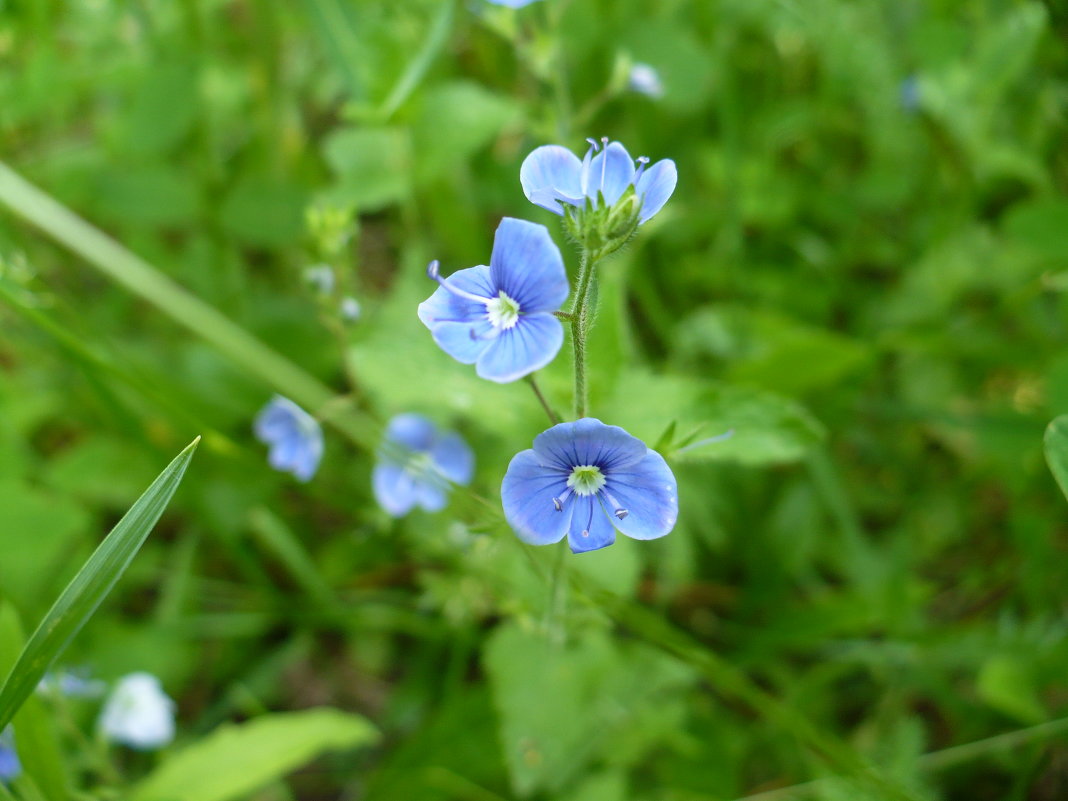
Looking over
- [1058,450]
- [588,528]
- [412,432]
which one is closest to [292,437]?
[412,432]

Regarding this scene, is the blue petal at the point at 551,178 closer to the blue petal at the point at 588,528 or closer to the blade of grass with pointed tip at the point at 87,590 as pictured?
the blue petal at the point at 588,528

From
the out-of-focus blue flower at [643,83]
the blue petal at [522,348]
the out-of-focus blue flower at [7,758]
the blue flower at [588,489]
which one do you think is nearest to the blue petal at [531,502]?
the blue flower at [588,489]

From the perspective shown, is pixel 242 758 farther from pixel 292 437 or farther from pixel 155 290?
pixel 155 290

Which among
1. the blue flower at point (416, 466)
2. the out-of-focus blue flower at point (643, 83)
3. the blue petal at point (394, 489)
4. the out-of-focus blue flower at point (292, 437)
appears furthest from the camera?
the out-of-focus blue flower at point (643, 83)

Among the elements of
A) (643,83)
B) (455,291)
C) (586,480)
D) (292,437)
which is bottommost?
(586,480)

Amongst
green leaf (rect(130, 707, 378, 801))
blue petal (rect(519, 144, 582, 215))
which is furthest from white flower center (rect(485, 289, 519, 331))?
green leaf (rect(130, 707, 378, 801))

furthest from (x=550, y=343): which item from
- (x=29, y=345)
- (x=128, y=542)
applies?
(x=29, y=345)
